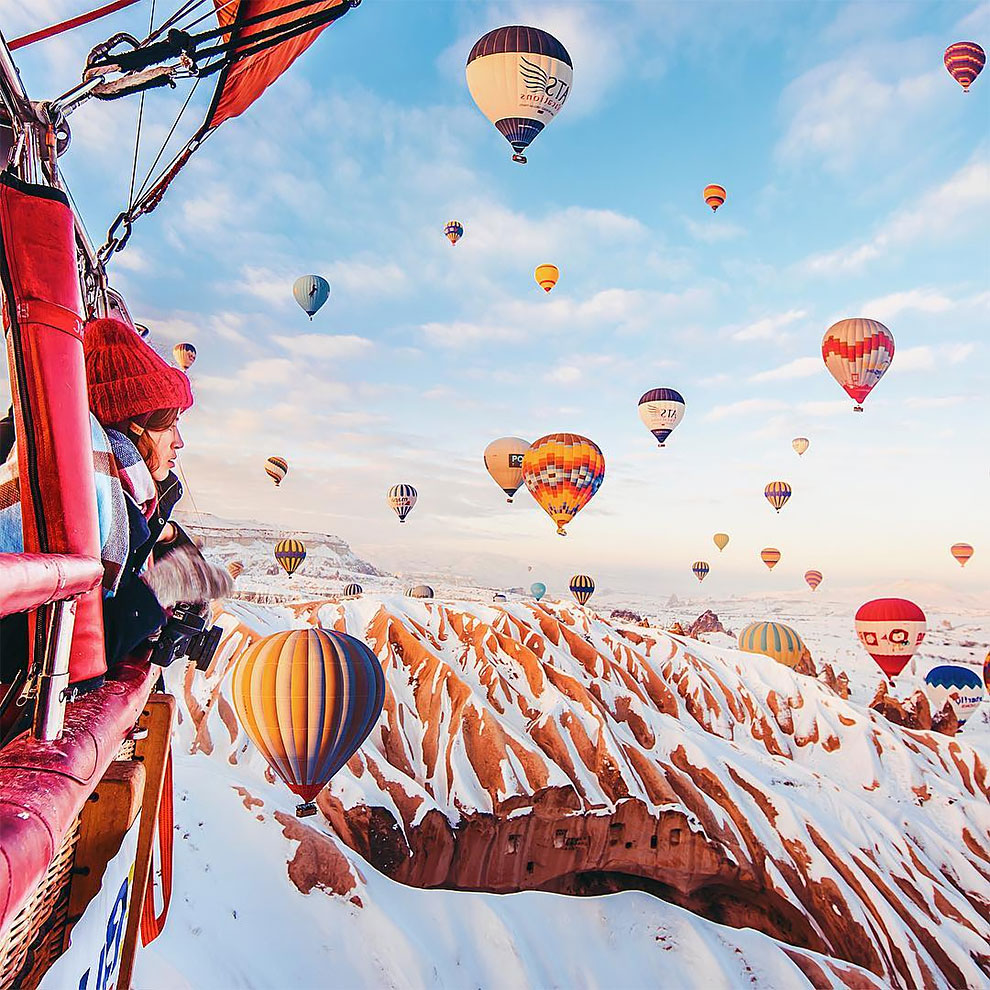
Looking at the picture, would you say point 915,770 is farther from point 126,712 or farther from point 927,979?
point 126,712

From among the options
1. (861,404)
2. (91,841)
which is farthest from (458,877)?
(91,841)

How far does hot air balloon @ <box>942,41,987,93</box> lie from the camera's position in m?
26.9

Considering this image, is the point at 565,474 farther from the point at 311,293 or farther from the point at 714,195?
the point at 714,195

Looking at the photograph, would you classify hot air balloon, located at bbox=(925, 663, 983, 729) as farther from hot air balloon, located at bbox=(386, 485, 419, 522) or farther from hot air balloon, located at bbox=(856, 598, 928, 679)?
hot air balloon, located at bbox=(386, 485, 419, 522)

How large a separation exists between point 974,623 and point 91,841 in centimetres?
10296

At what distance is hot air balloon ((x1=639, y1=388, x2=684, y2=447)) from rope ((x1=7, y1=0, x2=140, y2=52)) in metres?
29.8

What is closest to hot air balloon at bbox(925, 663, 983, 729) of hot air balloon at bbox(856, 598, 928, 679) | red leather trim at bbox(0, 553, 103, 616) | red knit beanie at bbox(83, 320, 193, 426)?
hot air balloon at bbox(856, 598, 928, 679)

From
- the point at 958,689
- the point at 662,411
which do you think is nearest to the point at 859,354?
the point at 662,411

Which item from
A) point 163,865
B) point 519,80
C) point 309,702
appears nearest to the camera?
point 163,865

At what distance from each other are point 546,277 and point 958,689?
28583 mm

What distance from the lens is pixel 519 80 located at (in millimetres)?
17312

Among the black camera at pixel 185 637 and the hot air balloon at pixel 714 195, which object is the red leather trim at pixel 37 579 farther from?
the hot air balloon at pixel 714 195

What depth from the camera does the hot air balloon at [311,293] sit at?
2723 centimetres

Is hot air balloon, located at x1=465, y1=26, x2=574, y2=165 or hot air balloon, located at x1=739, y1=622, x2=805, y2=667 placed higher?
hot air balloon, located at x1=465, y1=26, x2=574, y2=165
